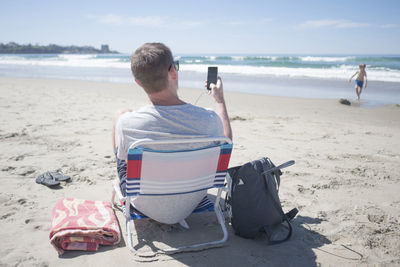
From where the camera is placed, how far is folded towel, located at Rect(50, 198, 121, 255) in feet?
7.13

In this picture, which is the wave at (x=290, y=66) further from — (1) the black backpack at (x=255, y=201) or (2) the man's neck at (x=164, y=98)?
(2) the man's neck at (x=164, y=98)

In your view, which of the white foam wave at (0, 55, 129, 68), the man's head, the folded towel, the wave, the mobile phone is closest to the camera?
the man's head

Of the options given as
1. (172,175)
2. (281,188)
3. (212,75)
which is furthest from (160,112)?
(281,188)

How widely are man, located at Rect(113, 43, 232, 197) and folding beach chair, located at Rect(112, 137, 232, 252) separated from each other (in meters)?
0.09

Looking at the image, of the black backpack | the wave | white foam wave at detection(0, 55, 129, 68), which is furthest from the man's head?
white foam wave at detection(0, 55, 129, 68)

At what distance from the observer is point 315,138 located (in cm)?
532

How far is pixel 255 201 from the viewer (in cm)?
230

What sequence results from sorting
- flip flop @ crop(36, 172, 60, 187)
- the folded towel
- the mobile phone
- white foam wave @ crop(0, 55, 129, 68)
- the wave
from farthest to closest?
white foam wave @ crop(0, 55, 129, 68), the wave, flip flop @ crop(36, 172, 60, 187), the mobile phone, the folded towel

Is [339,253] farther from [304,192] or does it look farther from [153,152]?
[153,152]

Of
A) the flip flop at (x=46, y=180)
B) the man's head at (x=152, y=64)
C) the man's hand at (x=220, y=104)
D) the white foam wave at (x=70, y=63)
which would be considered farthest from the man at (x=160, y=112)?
the white foam wave at (x=70, y=63)

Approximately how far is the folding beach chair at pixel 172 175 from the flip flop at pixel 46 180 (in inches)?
51.8

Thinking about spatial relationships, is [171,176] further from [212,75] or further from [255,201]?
[212,75]

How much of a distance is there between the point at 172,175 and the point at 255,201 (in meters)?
0.69

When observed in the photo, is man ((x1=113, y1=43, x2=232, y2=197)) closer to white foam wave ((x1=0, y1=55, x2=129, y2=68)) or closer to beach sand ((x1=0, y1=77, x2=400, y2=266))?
beach sand ((x1=0, y1=77, x2=400, y2=266))
